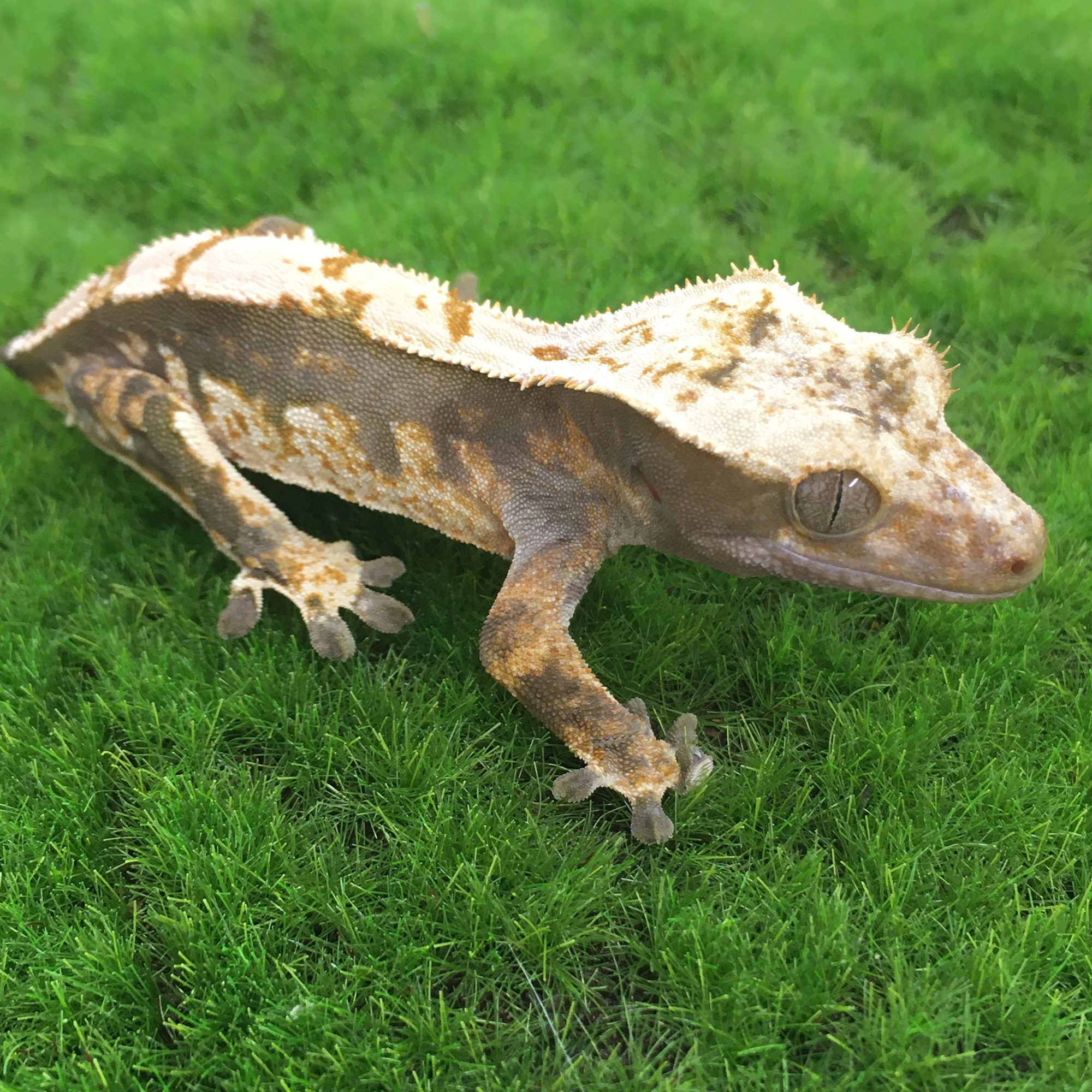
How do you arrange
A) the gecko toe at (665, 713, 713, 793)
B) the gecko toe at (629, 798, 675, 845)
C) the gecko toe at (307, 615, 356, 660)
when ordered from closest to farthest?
the gecko toe at (629, 798, 675, 845) < the gecko toe at (665, 713, 713, 793) < the gecko toe at (307, 615, 356, 660)

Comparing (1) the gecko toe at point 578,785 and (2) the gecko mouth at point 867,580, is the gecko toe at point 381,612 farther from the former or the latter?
(2) the gecko mouth at point 867,580

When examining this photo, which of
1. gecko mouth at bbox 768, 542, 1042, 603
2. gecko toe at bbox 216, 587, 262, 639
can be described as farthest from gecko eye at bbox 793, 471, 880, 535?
gecko toe at bbox 216, 587, 262, 639

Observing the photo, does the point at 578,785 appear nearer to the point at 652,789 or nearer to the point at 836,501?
the point at 652,789

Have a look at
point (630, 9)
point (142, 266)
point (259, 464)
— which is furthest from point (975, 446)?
point (630, 9)

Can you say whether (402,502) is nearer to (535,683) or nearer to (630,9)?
(535,683)

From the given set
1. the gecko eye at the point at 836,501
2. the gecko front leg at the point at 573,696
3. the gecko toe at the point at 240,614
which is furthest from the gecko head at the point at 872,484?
the gecko toe at the point at 240,614

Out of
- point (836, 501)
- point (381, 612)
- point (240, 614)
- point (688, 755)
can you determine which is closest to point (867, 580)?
point (836, 501)

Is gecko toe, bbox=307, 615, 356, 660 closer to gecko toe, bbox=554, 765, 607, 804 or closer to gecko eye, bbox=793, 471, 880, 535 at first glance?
gecko toe, bbox=554, 765, 607, 804
